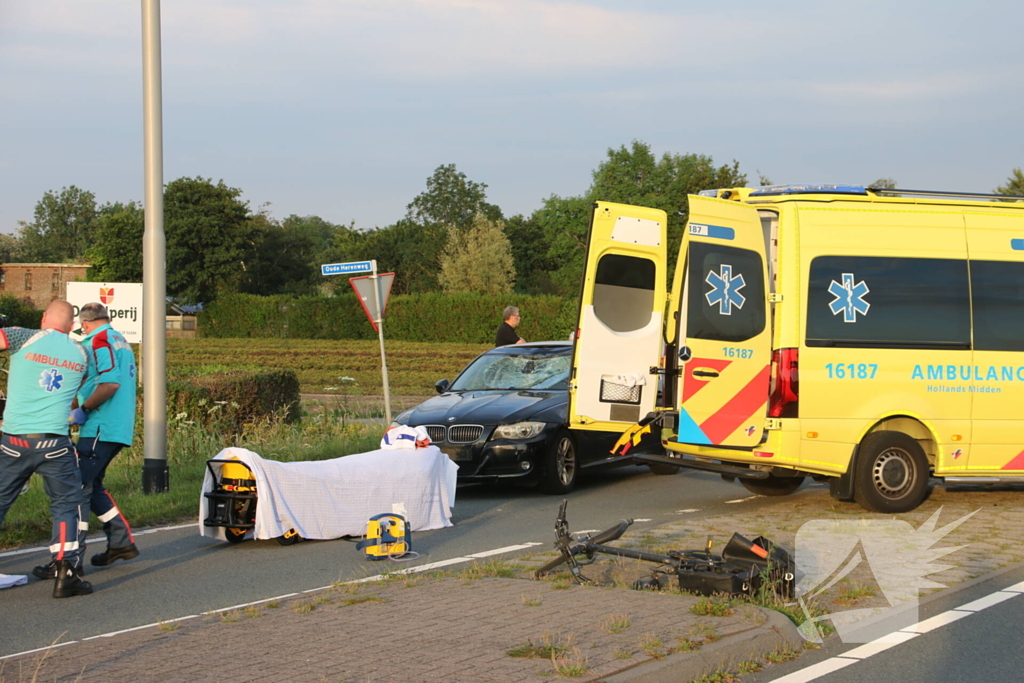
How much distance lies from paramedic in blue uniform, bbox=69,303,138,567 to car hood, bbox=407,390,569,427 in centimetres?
405

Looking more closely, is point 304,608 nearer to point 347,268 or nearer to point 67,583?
point 67,583

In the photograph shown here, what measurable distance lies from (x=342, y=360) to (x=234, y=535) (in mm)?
36842

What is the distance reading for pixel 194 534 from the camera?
9.91 m

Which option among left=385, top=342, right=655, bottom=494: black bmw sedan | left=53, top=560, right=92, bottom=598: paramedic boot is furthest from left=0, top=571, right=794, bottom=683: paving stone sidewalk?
left=385, top=342, right=655, bottom=494: black bmw sedan

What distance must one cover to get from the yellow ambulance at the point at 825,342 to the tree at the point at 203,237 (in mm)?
73328

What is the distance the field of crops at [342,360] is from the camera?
34769mm

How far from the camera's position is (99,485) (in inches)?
325

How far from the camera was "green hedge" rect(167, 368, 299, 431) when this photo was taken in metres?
15.5

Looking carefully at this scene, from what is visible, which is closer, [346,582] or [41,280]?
[346,582]

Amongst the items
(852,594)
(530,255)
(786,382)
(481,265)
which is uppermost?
(530,255)

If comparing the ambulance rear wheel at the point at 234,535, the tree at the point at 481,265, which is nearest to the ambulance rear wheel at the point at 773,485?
the ambulance rear wheel at the point at 234,535

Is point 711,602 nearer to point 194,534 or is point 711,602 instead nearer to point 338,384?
point 194,534

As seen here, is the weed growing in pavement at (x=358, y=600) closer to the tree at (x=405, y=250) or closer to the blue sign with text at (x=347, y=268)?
the blue sign with text at (x=347, y=268)

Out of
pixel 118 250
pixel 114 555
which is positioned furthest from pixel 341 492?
pixel 118 250
